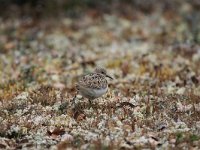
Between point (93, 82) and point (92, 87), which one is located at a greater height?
point (93, 82)

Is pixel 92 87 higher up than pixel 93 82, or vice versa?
pixel 93 82

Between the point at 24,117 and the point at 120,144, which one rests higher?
the point at 24,117

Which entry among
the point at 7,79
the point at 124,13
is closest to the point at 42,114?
the point at 7,79

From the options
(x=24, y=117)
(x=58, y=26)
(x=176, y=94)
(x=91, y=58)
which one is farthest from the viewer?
(x=58, y=26)

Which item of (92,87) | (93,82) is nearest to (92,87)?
(92,87)

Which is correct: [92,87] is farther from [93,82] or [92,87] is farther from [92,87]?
[93,82]

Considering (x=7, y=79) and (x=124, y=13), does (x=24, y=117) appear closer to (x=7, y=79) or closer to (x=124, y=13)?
(x=7, y=79)

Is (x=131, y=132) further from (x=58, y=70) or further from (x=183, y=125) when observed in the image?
(x=58, y=70)

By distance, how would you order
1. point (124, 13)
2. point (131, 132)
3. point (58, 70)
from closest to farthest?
point (131, 132)
point (58, 70)
point (124, 13)

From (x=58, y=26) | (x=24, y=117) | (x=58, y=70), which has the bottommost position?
(x=24, y=117)

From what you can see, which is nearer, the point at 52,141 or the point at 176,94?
the point at 52,141
